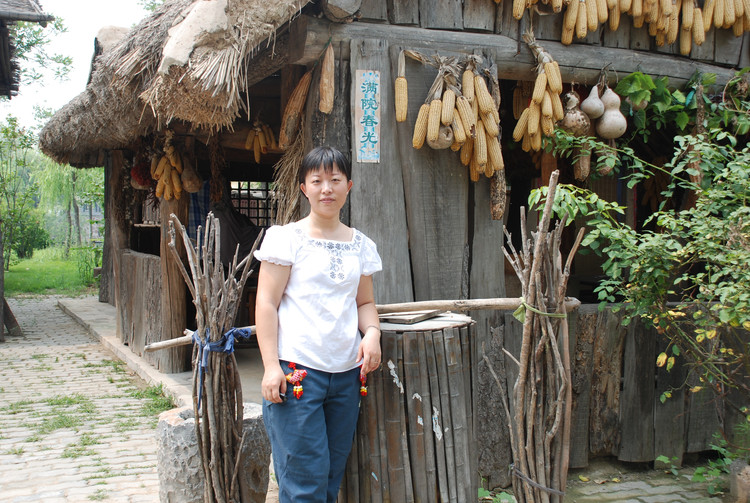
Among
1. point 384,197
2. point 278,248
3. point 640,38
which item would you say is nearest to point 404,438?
point 278,248

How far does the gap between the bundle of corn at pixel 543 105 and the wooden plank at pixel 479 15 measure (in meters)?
0.40

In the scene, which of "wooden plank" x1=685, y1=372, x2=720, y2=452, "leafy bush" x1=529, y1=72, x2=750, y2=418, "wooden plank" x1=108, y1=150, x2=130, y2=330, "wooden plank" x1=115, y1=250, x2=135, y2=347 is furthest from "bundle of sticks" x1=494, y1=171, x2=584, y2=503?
"wooden plank" x1=108, y1=150, x2=130, y2=330

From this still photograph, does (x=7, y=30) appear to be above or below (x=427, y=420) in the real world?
above

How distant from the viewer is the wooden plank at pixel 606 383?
427 centimetres

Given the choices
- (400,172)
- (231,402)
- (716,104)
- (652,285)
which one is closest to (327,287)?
(231,402)

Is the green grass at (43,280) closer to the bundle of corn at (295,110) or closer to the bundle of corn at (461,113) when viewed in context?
the bundle of corn at (295,110)

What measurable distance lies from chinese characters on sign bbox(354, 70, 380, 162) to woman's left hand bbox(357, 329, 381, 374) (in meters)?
1.56

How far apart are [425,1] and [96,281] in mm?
13999

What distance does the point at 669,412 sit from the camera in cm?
438

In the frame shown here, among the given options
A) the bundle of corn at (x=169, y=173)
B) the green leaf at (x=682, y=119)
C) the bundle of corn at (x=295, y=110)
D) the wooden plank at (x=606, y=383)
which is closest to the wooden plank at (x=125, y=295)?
the bundle of corn at (x=169, y=173)

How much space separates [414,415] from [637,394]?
8.42 feet

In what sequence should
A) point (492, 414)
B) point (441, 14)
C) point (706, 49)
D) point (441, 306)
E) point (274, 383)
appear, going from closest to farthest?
point (274, 383) < point (441, 306) < point (441, 14) < point (492, 414) < point (706, 49)

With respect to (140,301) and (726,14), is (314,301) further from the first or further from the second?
(140,301)

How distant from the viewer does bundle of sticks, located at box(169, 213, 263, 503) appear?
2.50 m
